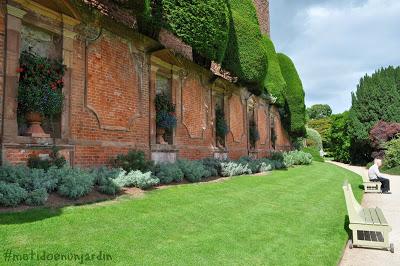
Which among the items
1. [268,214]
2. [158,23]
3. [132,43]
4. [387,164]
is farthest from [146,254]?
[387,164]

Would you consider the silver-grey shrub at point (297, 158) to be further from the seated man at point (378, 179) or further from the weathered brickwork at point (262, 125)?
the seated man at point (378, 179)

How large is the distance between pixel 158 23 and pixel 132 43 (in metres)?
1.23

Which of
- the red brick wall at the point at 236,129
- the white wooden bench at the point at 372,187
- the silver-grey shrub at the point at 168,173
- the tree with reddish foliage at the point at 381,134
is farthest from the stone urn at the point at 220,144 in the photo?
the tree with reddish foliage at the point at 381,134

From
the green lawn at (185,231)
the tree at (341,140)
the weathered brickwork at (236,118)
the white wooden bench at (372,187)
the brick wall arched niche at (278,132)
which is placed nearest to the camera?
the green lawn at (185,231)

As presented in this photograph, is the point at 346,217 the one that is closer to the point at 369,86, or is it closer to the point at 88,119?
the point at 88,119

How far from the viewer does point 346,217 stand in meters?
7.72

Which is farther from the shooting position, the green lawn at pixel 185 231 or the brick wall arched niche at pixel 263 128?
the brick wall arched niche at pixel 263 128

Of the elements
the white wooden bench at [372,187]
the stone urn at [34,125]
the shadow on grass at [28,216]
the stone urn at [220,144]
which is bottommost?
the white wooden bench at [372,187]

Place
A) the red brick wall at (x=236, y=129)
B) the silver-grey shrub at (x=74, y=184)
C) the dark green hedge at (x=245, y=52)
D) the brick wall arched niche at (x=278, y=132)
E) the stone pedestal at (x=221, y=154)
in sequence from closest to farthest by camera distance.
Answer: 1. the silver-grey shrub at (x=74, y=184)
2. the stone pedestal at (x=221, y=154)
3. the dark green hedge at (x=245, y=52)
4. the red brick wall at (x=236, y=129)
5. the brick wall arched niche at (x=278, y=132)

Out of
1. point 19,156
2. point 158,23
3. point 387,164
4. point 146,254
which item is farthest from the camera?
point 387,164

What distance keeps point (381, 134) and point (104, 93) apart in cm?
2380

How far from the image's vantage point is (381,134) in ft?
87.1

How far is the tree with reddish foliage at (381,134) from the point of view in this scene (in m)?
26.1

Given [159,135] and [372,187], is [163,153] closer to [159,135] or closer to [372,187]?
[159,135]
